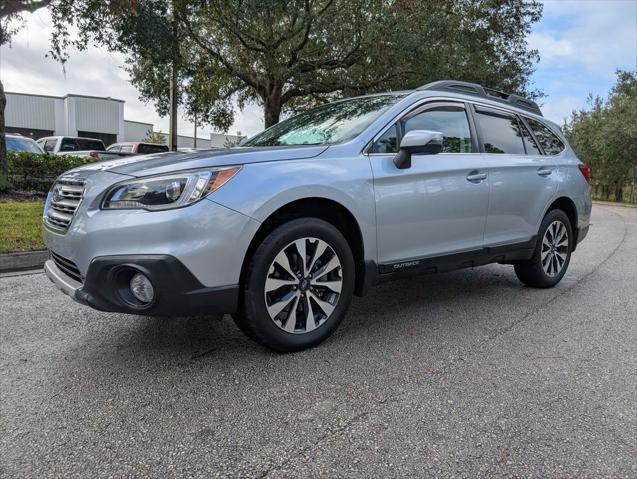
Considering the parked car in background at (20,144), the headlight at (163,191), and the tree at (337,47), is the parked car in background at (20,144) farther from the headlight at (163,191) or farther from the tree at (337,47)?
the headlight at (163,191)

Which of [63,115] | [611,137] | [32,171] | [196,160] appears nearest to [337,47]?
[32,171]

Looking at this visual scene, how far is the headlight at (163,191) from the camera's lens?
2.64 meters

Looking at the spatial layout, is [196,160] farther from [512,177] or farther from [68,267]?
[512,177]

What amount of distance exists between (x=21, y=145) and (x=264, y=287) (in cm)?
1334

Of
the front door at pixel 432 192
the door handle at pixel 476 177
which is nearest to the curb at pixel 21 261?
the front door at pixel 432 192

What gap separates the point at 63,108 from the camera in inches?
1807

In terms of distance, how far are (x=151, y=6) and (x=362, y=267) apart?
10302mm

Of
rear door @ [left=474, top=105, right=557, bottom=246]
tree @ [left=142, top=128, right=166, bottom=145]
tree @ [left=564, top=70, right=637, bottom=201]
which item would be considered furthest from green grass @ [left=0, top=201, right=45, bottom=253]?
tree @ [left=142, top=128, right=166, bottom=145]

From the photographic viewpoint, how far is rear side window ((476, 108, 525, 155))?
436 centimetres

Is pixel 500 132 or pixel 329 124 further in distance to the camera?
pixel 500 132

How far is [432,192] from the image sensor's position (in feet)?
12.0

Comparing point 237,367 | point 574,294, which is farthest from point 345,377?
point 574,294

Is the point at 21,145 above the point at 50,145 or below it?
below

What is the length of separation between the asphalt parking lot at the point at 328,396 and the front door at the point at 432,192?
0.64 metres
